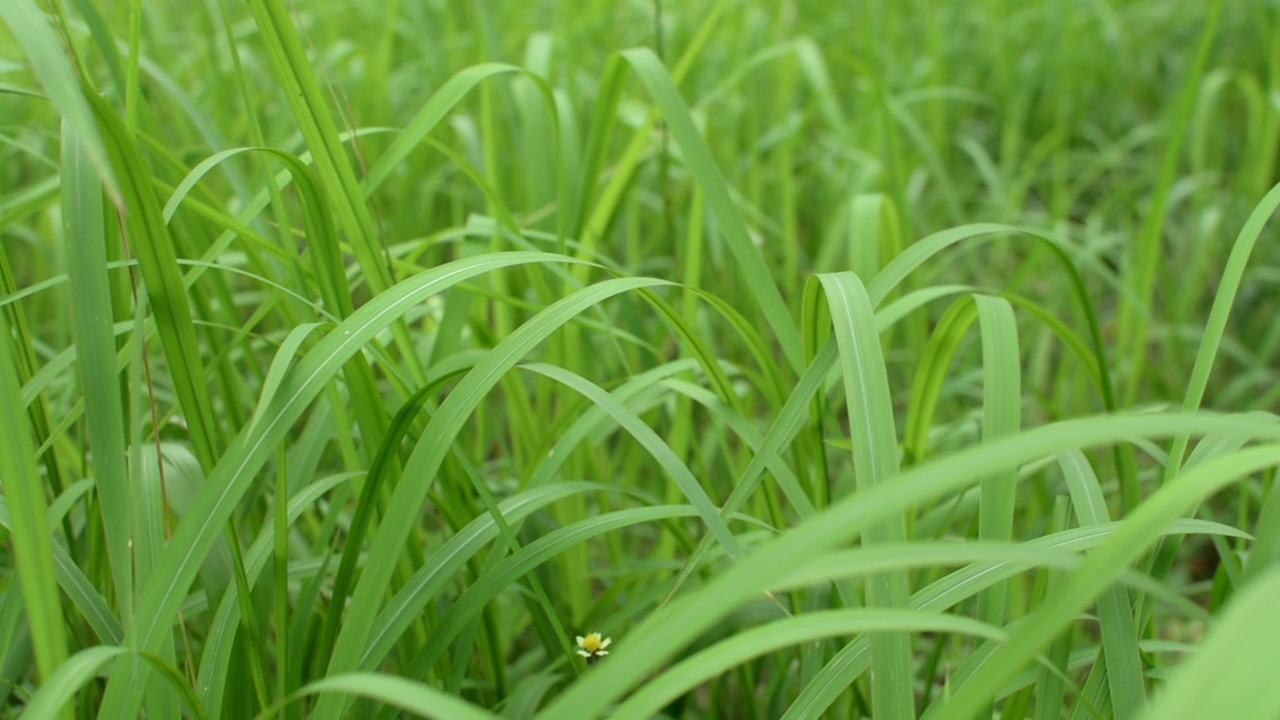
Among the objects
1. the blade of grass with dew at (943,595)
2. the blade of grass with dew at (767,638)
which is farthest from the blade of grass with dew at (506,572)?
the blade of grass with dew at (767,638)

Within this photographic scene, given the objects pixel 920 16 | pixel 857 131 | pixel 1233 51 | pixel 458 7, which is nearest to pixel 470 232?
pixel 857 131

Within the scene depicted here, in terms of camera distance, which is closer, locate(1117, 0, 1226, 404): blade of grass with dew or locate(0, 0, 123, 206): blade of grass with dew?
locate(0, 0, 123, 206): blade of grass with dew

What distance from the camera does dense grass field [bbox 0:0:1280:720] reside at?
0.44m

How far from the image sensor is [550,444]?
100 centimetres

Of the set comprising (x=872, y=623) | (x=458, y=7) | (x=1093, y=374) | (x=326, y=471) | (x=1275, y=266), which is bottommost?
(x=1275, y=266)

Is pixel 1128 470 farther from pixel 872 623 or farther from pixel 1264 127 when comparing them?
pixel 1264 127

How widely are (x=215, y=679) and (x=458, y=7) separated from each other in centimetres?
210

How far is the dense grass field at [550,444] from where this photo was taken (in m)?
0.44

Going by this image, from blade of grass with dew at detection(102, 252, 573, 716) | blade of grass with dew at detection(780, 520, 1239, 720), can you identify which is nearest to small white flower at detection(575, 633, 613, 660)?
blade of grass with dew at detection(780, 520, 1239, 720)

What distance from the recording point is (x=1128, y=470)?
820 mm

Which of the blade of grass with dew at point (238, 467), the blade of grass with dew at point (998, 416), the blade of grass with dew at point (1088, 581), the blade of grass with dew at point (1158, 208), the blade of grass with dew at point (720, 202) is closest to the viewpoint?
the blade of grass with dew at point (1088, 581)

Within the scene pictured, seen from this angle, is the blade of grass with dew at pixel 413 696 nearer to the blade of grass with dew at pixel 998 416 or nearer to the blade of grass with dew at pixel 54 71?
the blade of grass with dew at pixel 54 71

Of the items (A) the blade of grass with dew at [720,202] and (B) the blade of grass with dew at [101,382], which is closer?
(B) the blade of grass with dew at [101,382]

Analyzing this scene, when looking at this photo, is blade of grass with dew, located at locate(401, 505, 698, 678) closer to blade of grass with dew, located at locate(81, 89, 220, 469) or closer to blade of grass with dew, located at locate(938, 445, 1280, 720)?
blade of grass with dew, located at locate(81, 89, 220, 469)
